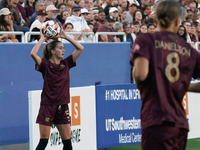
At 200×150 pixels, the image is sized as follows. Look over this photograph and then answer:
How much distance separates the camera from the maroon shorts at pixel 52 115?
602 cm

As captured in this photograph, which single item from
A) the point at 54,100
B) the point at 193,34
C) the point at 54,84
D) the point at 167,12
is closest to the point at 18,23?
the point at 54,84

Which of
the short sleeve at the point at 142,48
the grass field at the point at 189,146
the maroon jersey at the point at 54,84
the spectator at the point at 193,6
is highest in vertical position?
the spectator at the point at 193,6

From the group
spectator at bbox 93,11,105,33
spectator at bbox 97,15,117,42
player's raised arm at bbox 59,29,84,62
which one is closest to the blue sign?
player's raised arm at bbox 59,29,84,62

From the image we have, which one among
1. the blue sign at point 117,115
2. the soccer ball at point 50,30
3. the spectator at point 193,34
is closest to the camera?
the soccer ball at point 50,30

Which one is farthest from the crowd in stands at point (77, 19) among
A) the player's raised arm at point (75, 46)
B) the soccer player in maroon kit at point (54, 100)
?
the soccer player in maroon kit at point (54, 100)

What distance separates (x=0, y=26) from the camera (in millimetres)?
9273

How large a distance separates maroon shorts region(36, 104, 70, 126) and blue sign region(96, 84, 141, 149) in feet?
5.99

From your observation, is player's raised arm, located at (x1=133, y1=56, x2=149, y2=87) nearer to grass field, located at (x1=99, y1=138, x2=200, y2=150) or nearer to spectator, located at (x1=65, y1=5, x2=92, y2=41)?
grass field, located at (x1=99, y1=138, x2=200, y2=150)

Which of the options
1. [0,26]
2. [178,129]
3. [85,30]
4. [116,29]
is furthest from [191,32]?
[178,129]

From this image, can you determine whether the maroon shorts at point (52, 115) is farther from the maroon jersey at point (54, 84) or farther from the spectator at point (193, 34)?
the spectator at point (193, 34)

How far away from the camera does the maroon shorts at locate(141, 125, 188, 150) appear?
3.03 m

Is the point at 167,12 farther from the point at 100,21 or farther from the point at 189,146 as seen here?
the point at 100,21

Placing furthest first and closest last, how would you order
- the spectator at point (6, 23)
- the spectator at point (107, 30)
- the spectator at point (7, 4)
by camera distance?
the spectator at point (107, 30) → the spectator at point (7, 4) → the spectator at point (6, 23)

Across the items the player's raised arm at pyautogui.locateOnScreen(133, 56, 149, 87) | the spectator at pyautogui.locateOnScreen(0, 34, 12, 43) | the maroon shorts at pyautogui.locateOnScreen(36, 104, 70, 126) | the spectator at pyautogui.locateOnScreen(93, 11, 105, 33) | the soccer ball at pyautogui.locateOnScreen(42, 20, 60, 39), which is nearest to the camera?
the player's raised arm at pyautogui.locateOnScreen(133, 56, 149, 87)
